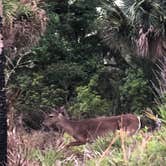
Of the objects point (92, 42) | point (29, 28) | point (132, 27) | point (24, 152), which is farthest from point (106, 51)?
point (24, 152)

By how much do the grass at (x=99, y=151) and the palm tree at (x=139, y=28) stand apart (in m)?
8.31

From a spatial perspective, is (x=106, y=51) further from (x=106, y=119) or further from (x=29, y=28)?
(x=106, y=119)

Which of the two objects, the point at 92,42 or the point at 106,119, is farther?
the point at 92,42

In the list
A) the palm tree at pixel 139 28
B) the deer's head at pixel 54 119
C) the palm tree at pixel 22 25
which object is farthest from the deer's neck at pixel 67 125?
the palm tree at pixel 139 28

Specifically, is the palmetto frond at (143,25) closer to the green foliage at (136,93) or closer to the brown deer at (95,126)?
the green foliage at (136,93)

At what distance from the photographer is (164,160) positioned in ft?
29.5

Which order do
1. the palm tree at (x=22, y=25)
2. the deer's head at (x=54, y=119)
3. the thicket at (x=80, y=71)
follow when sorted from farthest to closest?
the thicket at (x=80, y=71), the palm tree at (x=22, y=25), the deer's head at (x=54, y=119)

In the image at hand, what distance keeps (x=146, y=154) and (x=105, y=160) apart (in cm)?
64

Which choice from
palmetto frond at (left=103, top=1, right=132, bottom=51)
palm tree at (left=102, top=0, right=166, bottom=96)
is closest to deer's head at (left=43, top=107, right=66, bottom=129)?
palm tree at (left=102, top=0, right=166, bottom=96)

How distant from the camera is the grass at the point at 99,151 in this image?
902cm

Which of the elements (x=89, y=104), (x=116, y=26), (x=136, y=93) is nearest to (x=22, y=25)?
(x=116, y=26)

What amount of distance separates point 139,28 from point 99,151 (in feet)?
35.8

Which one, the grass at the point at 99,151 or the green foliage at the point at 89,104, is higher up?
the grass at the point at 99,151

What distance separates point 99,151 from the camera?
1119cm
